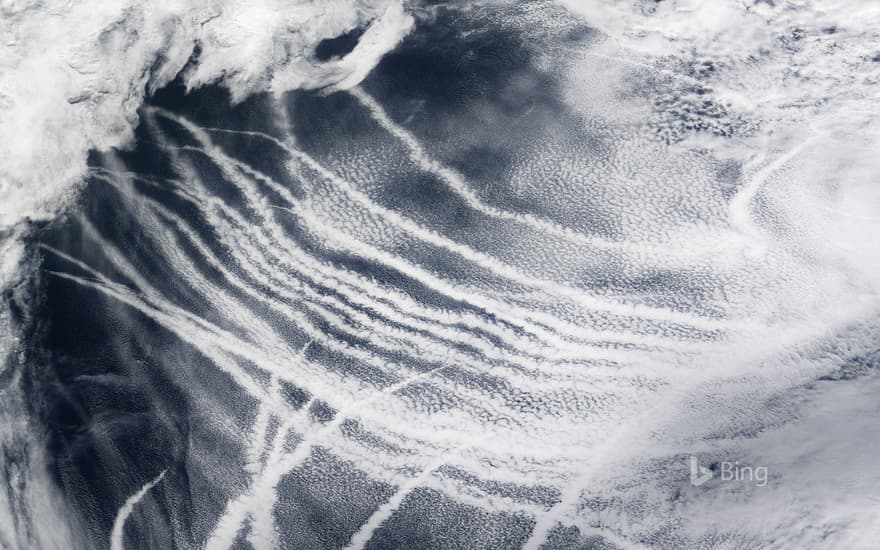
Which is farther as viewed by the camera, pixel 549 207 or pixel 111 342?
pixel 549 207

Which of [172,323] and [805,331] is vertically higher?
Answer: [172,323]

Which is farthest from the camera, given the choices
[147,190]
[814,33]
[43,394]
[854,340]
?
[814,33]

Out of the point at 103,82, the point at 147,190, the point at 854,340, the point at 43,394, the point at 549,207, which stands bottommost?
the point at 854,340

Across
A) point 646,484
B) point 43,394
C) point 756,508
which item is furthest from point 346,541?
point 756,508

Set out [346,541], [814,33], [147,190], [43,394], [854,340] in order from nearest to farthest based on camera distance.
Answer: [346,541] < [43,394] < [854,340] < [147,190] < [814,33]

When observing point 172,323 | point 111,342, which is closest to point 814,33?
point 172,323

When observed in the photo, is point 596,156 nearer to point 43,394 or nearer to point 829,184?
point 829,184

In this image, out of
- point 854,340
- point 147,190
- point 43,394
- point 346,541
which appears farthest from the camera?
point 147,190

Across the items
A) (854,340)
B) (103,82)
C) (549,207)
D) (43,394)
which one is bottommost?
(854,340)

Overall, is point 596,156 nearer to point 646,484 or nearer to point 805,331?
point 805,331

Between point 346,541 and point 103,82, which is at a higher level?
point 103,82
